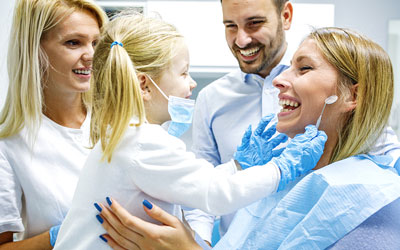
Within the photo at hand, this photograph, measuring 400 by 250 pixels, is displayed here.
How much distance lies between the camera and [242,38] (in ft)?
5.86

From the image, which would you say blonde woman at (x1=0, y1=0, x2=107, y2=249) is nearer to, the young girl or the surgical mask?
the young girl

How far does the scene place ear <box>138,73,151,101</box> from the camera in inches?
52.2

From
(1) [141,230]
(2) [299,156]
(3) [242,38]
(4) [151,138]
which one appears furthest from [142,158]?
(3) [242,38]

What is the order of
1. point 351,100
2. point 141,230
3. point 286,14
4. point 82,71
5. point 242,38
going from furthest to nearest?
point 286,14
point 242,38
point 82,71
point 351,100
point 141,230

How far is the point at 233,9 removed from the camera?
5.89ft

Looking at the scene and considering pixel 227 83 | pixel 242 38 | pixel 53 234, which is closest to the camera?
pixel 53 234

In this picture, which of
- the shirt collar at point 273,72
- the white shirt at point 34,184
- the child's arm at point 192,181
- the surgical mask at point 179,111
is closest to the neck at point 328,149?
the child's arm at point 192,181

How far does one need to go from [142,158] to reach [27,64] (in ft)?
2.29

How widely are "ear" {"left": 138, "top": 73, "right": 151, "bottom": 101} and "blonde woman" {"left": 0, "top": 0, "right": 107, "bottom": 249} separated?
0.40 m

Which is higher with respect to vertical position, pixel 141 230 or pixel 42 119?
pixel 42 119

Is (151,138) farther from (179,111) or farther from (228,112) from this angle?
(228,112)

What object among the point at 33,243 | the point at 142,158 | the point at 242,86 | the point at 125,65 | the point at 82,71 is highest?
the point at 125,65

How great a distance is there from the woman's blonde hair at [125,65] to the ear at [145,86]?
0.7 inches

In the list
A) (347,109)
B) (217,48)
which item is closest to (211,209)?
(347,109)
